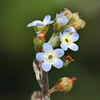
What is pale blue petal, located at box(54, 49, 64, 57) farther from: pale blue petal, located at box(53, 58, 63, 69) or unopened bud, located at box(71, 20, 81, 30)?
unopened bud, located at box(71, 20, 81, 30)

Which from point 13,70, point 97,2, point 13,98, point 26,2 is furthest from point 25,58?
point 97,2

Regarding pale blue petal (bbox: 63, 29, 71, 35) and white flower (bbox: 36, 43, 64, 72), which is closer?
white flower (bbox: 36, 43, 64, 72)

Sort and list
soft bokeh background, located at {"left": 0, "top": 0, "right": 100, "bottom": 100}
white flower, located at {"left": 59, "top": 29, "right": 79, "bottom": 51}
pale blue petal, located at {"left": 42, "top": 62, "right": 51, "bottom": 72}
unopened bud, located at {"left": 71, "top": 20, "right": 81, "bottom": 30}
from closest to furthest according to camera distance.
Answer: pale blue petal, located at {"left": 42, "top": 62, "right": 51, "bottom": 72} < white flower, located at {"left": 59, "top": 29, "right": 79, "bottom": 51} < unopened bud, located at {"left": 71, "top": 20, "right": 81, "bottom": 30} < soft bokeh background, located at {"left": 0, "top": 0, "right": 100, "bottom": 100}

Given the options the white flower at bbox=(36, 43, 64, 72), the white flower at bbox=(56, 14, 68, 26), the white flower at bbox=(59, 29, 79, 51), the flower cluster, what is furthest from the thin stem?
the white flower at bbox=(56, 14, 68, 26)

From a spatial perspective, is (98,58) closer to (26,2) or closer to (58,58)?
(26,2)

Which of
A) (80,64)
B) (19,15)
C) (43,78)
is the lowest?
(43,78)

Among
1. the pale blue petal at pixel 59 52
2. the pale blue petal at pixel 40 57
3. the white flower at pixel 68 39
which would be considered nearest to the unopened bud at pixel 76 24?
the white flower at pixel 68 39

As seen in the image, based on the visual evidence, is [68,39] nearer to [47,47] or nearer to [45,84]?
[47,47]

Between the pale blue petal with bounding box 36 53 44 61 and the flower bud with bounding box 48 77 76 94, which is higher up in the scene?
the pale blue petal with bounding box 36 53 44 61

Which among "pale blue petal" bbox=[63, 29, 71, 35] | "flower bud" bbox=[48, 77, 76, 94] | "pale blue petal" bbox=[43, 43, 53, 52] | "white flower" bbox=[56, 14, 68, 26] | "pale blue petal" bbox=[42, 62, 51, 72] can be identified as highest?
"white flower" bbox=[56, 14, 68, 26]

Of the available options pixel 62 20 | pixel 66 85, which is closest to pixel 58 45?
pixel 62 20
